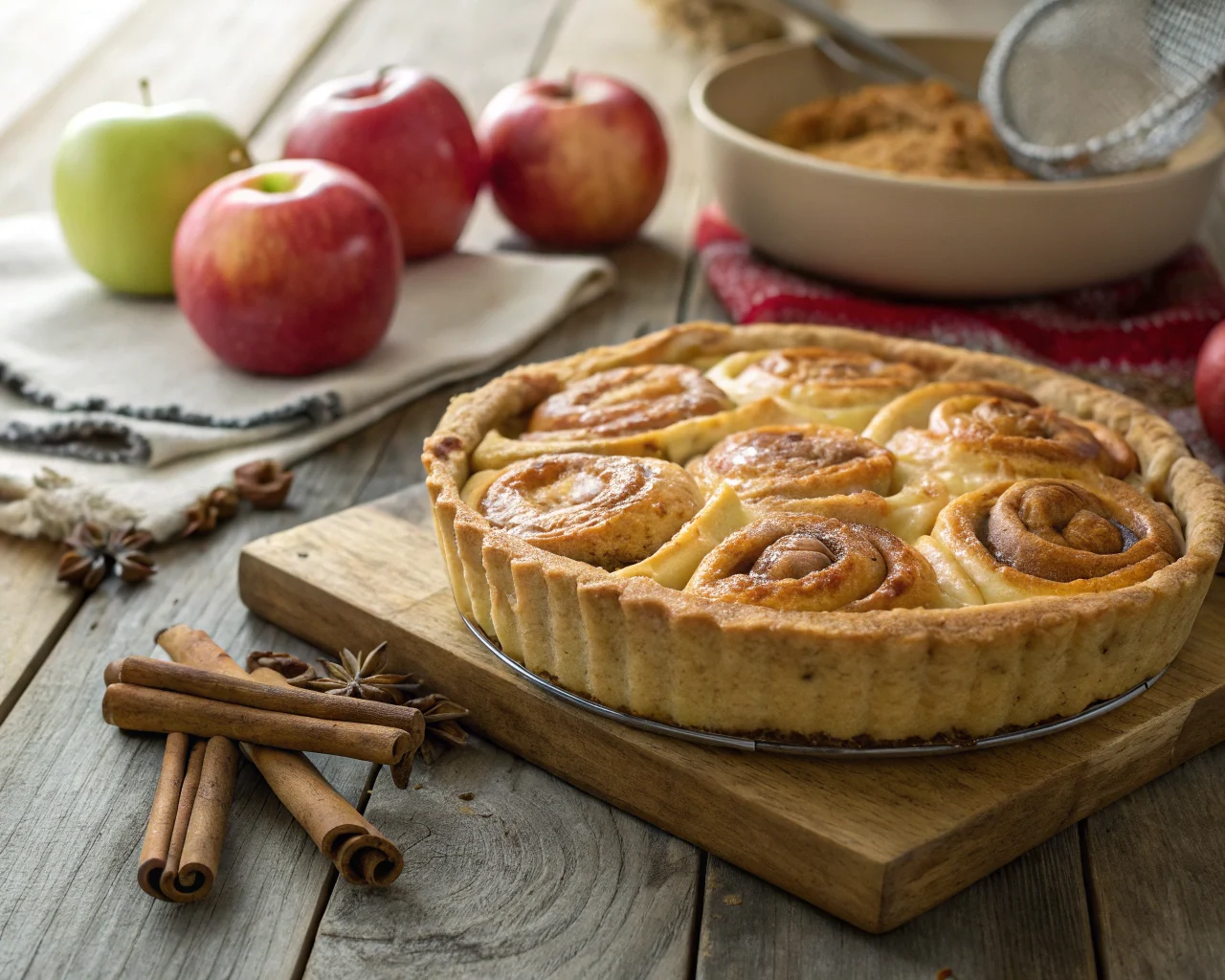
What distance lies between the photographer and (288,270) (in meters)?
2.76

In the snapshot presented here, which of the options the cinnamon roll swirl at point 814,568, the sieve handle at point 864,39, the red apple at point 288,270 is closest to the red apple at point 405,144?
the red apple at point 288,270

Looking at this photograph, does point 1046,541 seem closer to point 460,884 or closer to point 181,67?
point 460,884

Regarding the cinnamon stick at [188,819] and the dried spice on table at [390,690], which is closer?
the cinnamon stick at [188,819]

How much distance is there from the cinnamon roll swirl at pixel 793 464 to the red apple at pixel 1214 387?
0.85 m

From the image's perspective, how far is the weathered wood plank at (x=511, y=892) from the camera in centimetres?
149

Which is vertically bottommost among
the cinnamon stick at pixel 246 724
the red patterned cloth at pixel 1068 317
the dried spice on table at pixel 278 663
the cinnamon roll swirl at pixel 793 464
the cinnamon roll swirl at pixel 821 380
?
the red patterned cloth at pixel 1068 317

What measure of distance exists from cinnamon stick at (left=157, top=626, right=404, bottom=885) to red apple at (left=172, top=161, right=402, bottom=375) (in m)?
1.12

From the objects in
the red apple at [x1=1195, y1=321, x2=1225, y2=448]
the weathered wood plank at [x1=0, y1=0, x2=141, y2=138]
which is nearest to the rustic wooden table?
the red apple at [x1=1195, y1=321, x2=1225, y2=448]

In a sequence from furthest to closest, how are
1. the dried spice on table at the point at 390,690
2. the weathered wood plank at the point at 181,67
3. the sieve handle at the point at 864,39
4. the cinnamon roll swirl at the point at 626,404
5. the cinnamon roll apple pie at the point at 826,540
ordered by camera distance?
1. the weathered wood plank at the point at 181,67
2. the sieve handle at the point at 864,39
3. the cinnamon roll swirl at the point at 626,404
4. the dried spice on table at the point at 390,690
5. the cinnamon roll apple pie at the point at 826,540

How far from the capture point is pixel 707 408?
7.06 feet

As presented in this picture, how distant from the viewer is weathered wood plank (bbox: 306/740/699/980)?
1487 mm

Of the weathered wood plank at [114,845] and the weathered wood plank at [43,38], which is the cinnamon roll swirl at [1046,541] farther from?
the weathered wood plank at [43,38]

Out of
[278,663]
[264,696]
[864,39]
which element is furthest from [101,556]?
[864,39]

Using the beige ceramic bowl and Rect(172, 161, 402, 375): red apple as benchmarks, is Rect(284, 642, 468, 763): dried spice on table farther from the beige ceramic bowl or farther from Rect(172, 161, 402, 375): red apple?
the beige ceramic bowl
